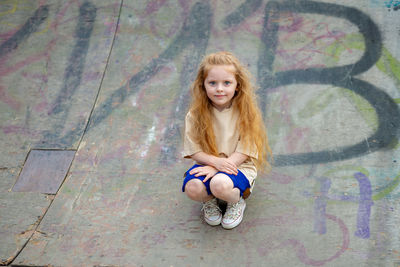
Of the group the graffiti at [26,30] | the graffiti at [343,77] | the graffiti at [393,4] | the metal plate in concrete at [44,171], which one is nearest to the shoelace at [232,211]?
the graffiti at [343,77]

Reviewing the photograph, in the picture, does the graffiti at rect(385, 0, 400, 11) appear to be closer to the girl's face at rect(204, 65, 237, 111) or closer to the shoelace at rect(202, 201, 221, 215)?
the girl's face at rect(204, 65, 237, 111)

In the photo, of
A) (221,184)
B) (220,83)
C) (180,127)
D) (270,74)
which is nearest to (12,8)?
(180,127)

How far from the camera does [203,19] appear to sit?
12.9 ft

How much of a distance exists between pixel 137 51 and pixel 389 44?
8.03 feet

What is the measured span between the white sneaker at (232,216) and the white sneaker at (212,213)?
0.04 m

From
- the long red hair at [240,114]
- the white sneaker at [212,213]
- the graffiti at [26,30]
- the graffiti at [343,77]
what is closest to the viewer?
the long red hair at [240,114]

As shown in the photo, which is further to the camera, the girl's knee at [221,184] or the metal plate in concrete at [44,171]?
the metal plate in concrete at [44,171]

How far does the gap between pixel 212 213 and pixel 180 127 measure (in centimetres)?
103

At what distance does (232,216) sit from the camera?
2344 mm

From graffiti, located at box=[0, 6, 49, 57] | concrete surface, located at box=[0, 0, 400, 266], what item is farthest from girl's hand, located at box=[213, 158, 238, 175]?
graffiti, located at box=[0, 6, 49, 57]

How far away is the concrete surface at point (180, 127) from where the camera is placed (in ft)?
7.57

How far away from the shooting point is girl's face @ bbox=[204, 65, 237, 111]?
2.19 metres

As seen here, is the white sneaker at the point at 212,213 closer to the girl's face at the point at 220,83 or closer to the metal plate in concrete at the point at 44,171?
the girl's face at the point at 220,83

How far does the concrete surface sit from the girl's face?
0.80m
